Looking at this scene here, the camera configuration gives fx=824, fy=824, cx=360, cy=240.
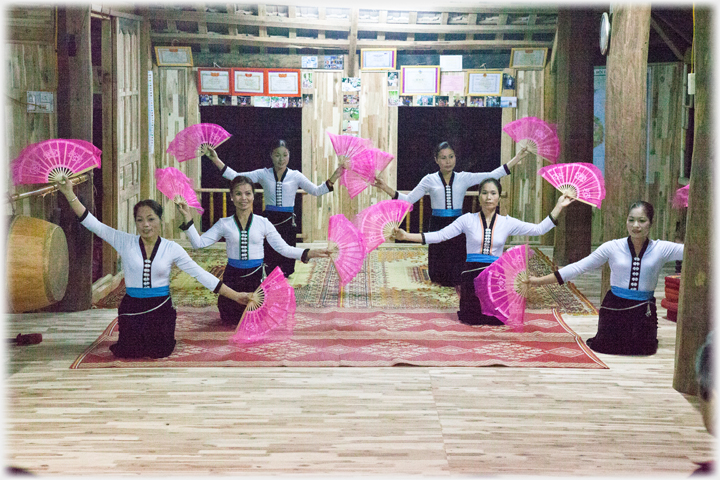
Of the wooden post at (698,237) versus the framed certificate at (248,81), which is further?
the framed certificate at (248,81)

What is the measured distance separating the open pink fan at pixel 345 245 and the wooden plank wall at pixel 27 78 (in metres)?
2.24

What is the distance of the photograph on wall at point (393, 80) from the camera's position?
30.3 feet

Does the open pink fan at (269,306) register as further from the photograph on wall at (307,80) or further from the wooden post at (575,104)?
the photograph on wall at (307,80)

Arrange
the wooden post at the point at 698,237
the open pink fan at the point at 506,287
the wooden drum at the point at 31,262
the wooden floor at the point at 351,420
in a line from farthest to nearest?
the wooden drum at the point at 31,262, the open pink fan at the point at 506,287, the wooden post at the point at 698,237, the wooden floor at the point at 351,420

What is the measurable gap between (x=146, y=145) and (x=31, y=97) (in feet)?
8.39

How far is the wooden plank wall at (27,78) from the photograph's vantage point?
18.9 ft

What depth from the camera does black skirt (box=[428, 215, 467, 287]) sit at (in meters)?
7.13

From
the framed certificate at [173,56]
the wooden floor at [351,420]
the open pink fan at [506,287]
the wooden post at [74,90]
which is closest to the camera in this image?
the wooden floor at [351,420]

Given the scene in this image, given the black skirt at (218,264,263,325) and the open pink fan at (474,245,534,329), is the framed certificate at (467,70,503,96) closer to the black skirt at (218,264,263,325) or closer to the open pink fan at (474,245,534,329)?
the open pink fan at (474,245,534,329)

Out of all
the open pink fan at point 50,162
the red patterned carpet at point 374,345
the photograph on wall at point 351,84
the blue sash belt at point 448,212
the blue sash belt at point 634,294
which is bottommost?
the red patterned carpet at point 374,345

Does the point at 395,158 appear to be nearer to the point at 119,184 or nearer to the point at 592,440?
the point at 119,184

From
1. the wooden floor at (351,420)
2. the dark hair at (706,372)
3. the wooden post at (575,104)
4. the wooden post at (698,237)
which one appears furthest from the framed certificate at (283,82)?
the dark hair at (706,372)

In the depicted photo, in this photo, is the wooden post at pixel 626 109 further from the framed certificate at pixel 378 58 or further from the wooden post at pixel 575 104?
the framed certificate at pixel 378 58

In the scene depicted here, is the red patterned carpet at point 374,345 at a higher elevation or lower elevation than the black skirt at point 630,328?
lower
